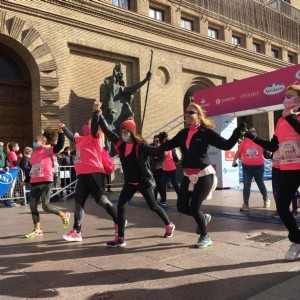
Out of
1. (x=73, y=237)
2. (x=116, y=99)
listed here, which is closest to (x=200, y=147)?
(x=73, y=237)

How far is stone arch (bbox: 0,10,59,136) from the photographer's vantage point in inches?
602

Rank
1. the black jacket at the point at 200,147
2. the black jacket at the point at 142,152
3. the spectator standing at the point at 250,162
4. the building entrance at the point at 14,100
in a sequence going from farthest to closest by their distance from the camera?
the building entrance at the point at 14,100, the spectator standing at the point at 250,162, the black jacket at the point at 142,152, the black jacket at the point at 200,147

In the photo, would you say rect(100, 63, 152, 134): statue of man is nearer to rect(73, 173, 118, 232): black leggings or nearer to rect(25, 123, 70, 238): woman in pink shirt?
rect(25, 123, 70, 238): woman in pink shirt

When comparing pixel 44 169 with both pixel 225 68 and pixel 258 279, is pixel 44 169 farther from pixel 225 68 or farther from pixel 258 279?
pixel 225 68

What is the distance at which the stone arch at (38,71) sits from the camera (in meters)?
15.3

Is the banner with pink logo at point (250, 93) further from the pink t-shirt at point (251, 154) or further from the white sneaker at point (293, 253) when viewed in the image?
the white sneaker at point (293, 253)

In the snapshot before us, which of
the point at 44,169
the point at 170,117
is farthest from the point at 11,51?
the point at 44,169

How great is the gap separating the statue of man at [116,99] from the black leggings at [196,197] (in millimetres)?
10949

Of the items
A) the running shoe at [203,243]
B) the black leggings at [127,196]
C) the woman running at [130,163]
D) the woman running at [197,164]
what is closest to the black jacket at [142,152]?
the woman running at [130,163]

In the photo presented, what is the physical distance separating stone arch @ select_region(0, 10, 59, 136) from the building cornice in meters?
0.96

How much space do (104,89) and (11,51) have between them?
4.04 meters

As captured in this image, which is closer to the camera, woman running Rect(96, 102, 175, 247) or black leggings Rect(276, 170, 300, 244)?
black leggings Rect(276, 170, 300, 244)

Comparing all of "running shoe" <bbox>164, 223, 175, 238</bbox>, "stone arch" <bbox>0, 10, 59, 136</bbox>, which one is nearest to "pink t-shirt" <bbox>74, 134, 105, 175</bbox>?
"running shoe" <bbox>164, 223, 175, 238</bbox>

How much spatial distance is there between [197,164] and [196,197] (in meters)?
0.43
